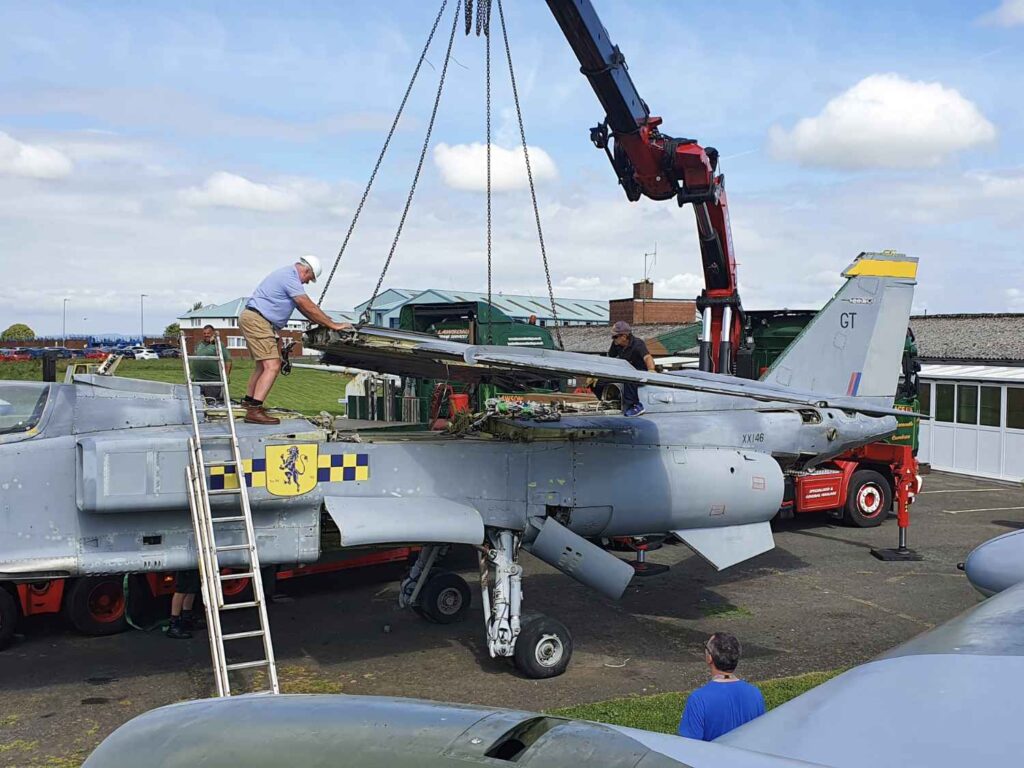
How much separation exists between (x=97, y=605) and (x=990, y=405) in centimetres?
1968

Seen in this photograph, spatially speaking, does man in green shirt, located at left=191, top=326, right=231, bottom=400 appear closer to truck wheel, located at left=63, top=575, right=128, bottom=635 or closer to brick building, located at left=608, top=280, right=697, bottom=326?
truck wheel, located at left=63, top=575, right=128, bottom=635

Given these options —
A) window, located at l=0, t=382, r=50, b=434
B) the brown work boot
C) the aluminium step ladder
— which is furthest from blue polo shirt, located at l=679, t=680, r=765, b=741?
window, located at l=0, t=382, r=50, b=434

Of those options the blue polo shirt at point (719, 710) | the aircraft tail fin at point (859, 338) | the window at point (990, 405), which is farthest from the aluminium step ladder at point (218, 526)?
the window at point (990, 405)

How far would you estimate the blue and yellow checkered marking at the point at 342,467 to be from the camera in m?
7.96

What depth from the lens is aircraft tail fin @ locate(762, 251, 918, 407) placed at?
469 inches

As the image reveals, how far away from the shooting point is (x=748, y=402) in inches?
412

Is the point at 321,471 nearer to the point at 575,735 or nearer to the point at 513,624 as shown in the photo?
the point at 513,624

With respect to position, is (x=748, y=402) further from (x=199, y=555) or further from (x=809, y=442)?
(x=199, y=555)

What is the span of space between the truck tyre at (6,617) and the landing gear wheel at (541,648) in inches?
207

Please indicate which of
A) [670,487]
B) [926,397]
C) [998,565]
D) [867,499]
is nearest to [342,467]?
[670,487]

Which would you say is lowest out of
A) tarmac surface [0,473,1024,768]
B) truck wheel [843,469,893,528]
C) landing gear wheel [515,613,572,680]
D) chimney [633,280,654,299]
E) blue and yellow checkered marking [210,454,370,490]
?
tarmac surface [0,473,1024,768]

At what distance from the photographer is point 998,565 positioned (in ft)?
17.1

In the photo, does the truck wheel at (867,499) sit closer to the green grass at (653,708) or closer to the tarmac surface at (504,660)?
the tarmac surface at (504,660)

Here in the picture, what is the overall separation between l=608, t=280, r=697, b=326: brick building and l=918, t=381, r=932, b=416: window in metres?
28.8
